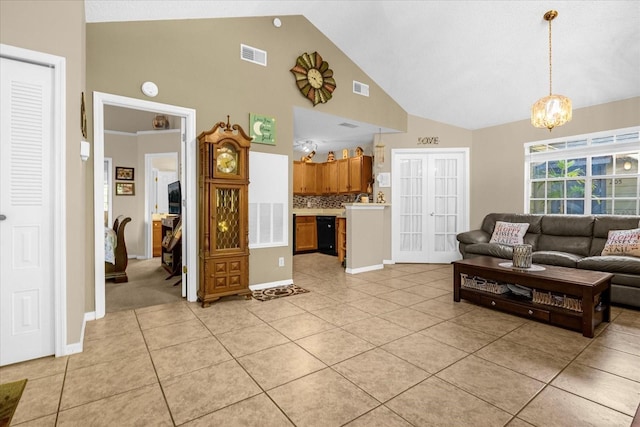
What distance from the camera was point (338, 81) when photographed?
15.2 feet

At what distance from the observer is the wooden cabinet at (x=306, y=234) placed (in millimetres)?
7051

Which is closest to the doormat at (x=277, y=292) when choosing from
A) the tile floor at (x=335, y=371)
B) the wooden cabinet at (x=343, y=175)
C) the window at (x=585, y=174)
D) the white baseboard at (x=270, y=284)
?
the white baseboard at (x=270, y=284)

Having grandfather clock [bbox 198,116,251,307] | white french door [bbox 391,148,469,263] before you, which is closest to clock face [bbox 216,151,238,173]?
grandfather clock [bbox 198,116,251,307]

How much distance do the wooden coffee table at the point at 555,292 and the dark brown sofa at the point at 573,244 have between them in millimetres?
598

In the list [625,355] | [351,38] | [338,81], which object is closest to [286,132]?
[338,81]

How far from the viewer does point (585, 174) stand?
4.58 metres

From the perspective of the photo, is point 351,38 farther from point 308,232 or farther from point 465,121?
point 308,232

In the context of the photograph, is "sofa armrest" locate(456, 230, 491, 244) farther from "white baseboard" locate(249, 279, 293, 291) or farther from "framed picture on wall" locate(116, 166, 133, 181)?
"framed picture on wall" locate(116, 166, 133, 181)

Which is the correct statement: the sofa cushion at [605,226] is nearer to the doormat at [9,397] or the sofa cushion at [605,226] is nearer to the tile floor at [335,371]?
the tile floor at [335,371]

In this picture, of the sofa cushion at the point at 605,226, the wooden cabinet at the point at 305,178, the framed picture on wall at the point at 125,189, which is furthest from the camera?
the wooden cabinet at the point at 305,178

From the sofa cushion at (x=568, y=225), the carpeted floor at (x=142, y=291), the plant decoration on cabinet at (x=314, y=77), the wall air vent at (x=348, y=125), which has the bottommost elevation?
the carpeted floor at (x=142, y=291)

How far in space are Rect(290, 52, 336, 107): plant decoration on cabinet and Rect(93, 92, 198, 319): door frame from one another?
60.2 inches

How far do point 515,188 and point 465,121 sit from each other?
1431mm

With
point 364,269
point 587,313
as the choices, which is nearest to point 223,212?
point 364,269
